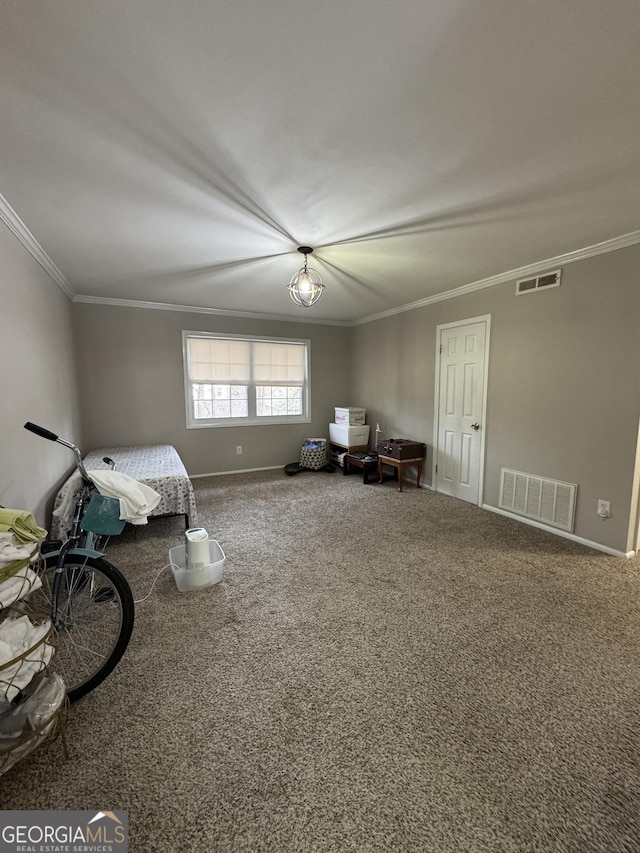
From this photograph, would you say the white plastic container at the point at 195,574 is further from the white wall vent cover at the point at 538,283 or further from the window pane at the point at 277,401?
the white wall vent cover at the point at 538,283

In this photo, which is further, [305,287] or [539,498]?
[539,498]

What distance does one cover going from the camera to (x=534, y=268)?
322 cm

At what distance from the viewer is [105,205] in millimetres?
2166

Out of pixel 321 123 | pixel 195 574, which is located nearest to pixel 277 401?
pixel 195 574

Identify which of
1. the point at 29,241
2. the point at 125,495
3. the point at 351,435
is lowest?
the point at 351,435

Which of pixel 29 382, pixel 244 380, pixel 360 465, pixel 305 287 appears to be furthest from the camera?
pixel 244 380

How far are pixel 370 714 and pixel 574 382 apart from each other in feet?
9.87

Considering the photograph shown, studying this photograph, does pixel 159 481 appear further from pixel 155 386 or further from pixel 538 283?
pixel 538 283

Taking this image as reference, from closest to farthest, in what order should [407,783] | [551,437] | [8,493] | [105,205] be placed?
1. [407,783]
2. [8,493]
3. [105,205]
4. [551,437]

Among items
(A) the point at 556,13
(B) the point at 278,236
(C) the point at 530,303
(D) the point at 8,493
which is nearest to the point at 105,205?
(B) the point at 278,236

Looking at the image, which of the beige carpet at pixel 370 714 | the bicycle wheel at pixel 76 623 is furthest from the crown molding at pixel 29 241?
the beige carpet at pixel 370 714

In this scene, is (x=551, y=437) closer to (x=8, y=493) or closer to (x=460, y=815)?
(x=460, y=815)

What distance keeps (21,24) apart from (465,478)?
4471 millimetres

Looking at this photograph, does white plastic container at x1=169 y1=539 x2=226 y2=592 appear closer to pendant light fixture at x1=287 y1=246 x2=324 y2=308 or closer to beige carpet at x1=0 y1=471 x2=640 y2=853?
beige carpet at x1=0 y1=471 x2=640 y2=853
